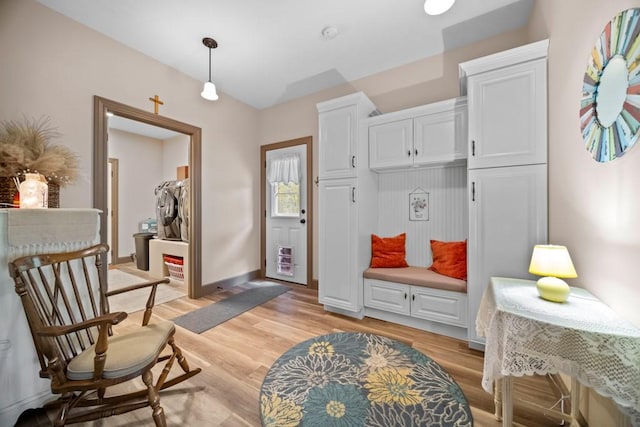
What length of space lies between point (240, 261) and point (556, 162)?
12.8 ft

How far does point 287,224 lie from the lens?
3957 millimetres

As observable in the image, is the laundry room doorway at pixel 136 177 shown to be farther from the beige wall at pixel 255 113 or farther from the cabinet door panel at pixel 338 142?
the cabinet door panel at pixel 338 142

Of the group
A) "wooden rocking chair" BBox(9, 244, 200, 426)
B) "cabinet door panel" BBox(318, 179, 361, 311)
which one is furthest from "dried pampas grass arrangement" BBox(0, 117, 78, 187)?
"cabinet door panel" BBox(318, 179, 361, 311)

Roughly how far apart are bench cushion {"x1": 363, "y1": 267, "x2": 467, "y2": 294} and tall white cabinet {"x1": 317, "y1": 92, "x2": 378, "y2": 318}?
192mm

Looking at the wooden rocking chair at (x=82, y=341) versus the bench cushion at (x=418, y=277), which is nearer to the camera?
the wooden rocking chair at (x=82, y=341)

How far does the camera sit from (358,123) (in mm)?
2576

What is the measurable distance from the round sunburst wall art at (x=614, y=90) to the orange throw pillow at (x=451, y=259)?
1308mm

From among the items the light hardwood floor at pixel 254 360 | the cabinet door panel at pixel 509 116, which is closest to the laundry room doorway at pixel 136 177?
the light hardwood floor at pixel 254 360

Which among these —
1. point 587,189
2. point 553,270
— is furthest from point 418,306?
point 587,189

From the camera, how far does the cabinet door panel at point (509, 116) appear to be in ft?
5.90

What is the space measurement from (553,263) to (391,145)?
1720mm

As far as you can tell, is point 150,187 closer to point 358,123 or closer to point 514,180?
point 358,123

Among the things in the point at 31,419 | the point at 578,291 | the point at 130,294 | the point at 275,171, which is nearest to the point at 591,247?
the point at 578,291

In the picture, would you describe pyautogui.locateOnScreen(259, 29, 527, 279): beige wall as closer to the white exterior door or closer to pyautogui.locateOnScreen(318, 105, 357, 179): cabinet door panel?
the white exterior door
